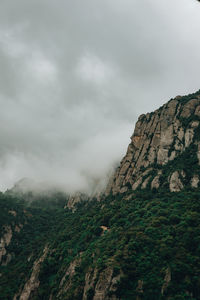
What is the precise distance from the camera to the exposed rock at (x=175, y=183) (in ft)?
307

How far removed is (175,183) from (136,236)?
128ft

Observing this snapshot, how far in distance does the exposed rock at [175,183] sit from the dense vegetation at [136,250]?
4068 mm

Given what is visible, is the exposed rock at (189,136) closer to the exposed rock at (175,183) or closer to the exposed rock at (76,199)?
the exposed rock at (175,183)

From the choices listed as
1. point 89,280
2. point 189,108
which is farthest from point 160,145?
point 89,280

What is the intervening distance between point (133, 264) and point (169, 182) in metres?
49.9

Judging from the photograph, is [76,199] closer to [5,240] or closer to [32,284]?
[5,240]

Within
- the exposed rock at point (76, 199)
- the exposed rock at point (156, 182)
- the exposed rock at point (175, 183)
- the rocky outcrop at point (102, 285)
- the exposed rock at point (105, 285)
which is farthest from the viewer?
the exposed rock at point (76, 199)

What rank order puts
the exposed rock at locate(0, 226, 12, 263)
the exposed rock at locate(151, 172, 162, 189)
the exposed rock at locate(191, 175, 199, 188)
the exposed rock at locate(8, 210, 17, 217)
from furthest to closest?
the exposed rock at locate(8, 210, 17, 217) → the exposed rock at locate(0, 226, 12, 263) → the exposed rock at locate(151, 172, 162, 189) → the exposed rock at locate(191, 175, 199, 188)

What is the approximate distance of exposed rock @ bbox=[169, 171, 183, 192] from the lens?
307ft

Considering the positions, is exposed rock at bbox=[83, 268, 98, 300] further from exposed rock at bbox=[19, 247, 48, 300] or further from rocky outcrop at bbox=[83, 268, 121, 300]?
exposed rock at bbox=[19, 247, 48, 300]

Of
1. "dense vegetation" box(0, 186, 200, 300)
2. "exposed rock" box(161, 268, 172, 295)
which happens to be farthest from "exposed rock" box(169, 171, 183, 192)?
"exposed rock" box(161, 268, 172, 295)

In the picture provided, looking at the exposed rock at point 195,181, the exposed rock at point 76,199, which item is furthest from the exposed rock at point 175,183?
the exposed rock at point 76,199

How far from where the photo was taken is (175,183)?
95.2 m

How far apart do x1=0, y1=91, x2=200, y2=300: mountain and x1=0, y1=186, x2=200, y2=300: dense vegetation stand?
0.19 m
